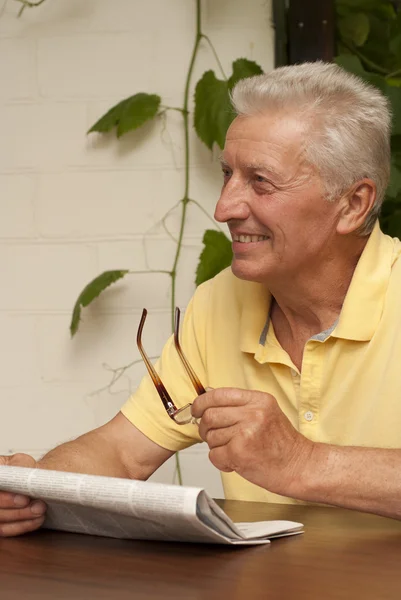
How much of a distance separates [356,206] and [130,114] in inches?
29.7

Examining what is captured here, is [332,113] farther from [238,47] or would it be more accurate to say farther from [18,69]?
[18,69]

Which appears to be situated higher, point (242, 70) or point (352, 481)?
point (242, 70)

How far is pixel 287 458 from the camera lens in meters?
1.21

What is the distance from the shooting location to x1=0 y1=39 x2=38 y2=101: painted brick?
7.44ft

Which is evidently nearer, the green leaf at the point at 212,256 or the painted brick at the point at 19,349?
the green leaf at the point at 212,256

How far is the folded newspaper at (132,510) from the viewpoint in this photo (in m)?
0.96

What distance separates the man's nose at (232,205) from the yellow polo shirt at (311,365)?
199 mm

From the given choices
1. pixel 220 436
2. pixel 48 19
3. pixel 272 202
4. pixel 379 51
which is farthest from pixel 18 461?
pixel 379 51

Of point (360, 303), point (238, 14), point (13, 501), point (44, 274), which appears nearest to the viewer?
point (13, 501)

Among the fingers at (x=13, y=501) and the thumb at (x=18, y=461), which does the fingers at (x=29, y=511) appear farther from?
the thumb at (x=18, y=461)

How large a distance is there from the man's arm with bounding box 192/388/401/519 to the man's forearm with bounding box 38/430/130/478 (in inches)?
13.3

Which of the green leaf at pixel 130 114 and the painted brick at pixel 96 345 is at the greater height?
the green leaf at pixel 130 114

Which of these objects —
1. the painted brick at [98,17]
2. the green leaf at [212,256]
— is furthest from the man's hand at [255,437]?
the painted brick at [98,17]

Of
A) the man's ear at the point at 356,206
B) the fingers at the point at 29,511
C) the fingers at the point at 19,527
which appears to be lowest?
the fingers at the point at 19,527
